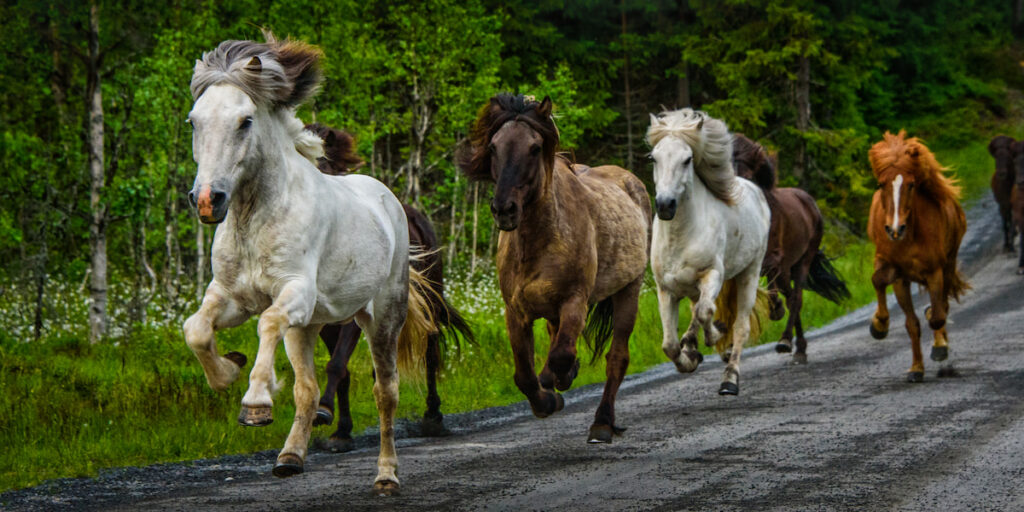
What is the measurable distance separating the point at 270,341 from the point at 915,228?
8577 mm

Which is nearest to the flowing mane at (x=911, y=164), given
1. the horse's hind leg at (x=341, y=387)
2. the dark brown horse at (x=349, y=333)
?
the dark brown horse at (x=349, y=333)

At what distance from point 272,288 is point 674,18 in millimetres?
33016

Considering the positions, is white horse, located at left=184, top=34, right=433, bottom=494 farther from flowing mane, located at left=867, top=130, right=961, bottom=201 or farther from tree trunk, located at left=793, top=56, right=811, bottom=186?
tree trunk, located at left=793, top=56, right=811, bottom=186

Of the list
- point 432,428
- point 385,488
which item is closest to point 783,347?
point 432,428

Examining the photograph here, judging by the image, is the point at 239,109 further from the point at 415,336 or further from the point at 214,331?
the point at 415,336

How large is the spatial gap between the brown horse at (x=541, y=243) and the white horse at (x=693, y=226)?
1.22 meters

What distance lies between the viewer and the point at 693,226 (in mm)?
9805

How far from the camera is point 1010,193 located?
2403 centimetres

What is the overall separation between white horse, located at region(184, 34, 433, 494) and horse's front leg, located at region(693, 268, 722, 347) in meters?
3.98

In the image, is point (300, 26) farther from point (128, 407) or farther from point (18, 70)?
point (128, 407)

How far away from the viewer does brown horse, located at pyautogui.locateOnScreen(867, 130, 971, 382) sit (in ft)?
37.5

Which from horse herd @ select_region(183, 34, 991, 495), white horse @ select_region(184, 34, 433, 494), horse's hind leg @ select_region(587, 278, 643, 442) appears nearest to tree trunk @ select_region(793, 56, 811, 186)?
horse herd @ select_region(183, 34, 991, 495)

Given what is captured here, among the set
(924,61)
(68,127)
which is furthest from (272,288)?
(924,61)

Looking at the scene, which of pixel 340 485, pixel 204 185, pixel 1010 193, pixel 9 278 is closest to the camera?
pixel 204 185
